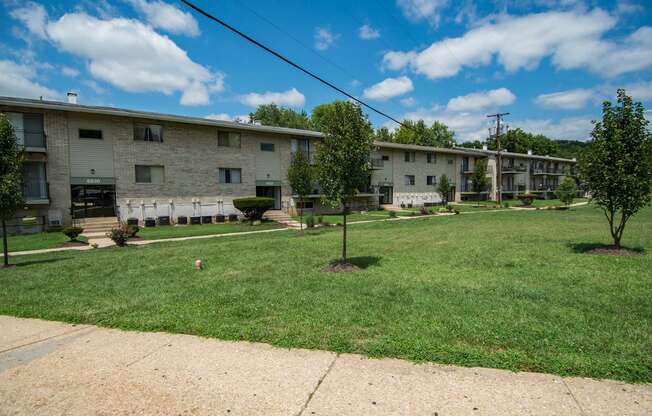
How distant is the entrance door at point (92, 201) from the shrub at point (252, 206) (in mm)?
8055

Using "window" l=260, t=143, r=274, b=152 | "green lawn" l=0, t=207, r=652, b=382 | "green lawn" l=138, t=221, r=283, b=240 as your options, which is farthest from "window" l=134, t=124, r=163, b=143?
"green lawn" l=0, t=207, r=652, b=382

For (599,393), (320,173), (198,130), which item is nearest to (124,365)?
(599,393)

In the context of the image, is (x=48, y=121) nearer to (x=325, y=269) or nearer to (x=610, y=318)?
(x=325, y=269)

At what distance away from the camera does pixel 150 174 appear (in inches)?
948

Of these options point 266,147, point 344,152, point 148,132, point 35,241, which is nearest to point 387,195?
point 266,147

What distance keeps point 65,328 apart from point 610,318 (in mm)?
7940

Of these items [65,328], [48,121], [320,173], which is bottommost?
[65,328]

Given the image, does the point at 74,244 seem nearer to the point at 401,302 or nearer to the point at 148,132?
the point at 148,132

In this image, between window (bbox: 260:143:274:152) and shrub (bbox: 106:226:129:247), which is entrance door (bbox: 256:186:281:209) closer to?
window (bbox: 260:143:274:152)

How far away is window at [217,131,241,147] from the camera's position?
27361 mm

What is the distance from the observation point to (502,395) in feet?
10.2

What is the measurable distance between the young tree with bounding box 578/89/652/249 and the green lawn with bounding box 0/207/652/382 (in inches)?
63.7

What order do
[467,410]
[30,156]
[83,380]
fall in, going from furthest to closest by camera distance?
[30,156] < [83,380] < [467,410]

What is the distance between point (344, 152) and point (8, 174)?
10.3 meters
